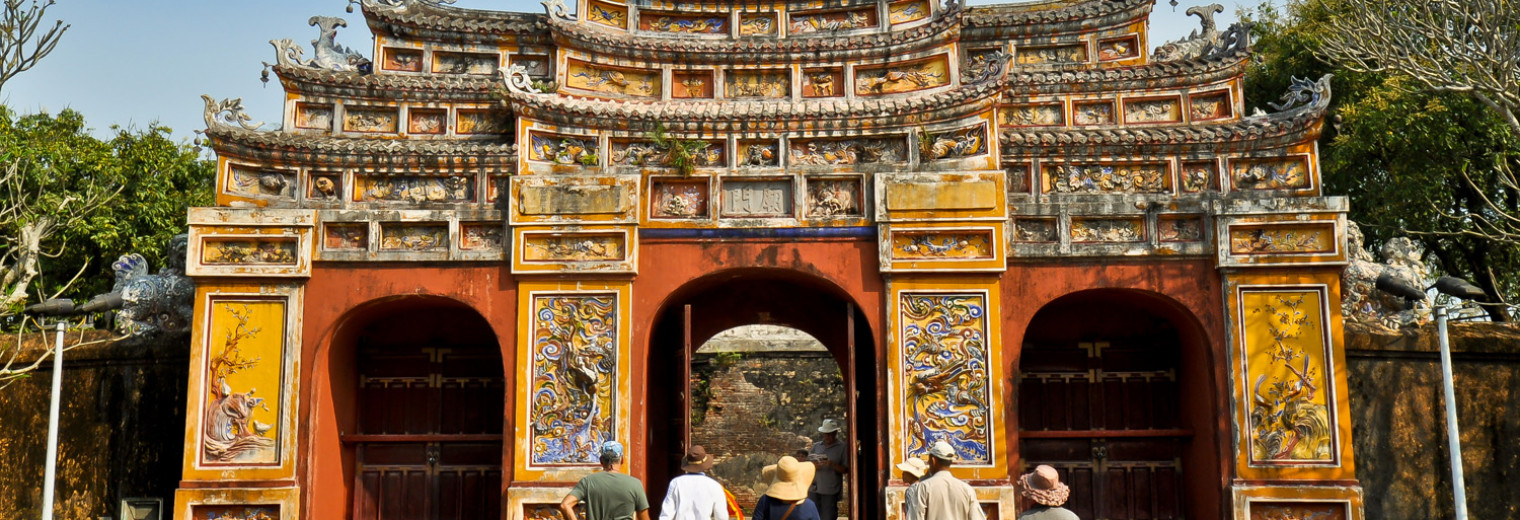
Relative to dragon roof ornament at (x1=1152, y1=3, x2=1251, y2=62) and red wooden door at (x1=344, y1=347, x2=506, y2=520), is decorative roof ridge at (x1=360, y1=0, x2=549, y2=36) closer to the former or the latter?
red wooden door at (x1=344, y1=347, x2=506, y2=520)

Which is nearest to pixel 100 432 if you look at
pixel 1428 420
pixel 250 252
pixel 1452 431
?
pixel 250 252

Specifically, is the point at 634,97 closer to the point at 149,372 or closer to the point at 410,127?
the point at 410,127

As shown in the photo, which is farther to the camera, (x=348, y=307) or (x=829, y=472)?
(x=829, y=472)

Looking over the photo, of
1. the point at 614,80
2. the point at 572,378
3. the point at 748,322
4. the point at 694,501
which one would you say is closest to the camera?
the point at 694,501

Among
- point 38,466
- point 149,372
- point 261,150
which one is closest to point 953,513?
point 261,150

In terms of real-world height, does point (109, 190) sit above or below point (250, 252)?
above

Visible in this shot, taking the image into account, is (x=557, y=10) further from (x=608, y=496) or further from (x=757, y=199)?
(x=608, y=496)

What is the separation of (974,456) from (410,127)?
7.38 metres

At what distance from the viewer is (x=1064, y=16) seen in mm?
16109

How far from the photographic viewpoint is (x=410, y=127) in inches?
611

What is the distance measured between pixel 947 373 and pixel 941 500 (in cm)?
530

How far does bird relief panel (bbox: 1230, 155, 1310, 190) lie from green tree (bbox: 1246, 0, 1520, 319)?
478cm

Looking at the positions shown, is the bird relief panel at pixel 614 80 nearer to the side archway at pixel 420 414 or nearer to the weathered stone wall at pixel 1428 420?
→ the side archway at pixel 420 414

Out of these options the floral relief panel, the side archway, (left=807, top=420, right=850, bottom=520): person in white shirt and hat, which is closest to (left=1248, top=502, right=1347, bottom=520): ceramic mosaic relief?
the floral relief panel
